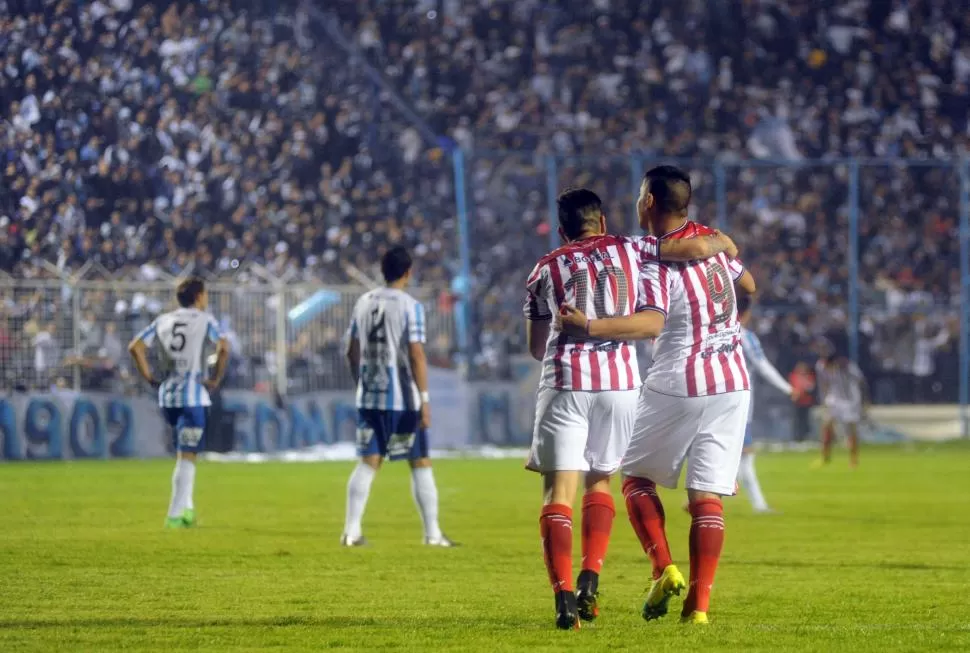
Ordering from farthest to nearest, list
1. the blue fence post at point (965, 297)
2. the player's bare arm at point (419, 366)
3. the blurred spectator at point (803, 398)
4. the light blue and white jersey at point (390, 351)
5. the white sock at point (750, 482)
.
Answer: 1. the blurred spectator at point (803, 398)
2. the blue fence post at point (965, 297)
3. the white sock at point (750, 482)
4. the light blue and white jersey at point (390, 351)
5. the player's bare arm at point (419, 366)

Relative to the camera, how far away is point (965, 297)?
28016 millimetres

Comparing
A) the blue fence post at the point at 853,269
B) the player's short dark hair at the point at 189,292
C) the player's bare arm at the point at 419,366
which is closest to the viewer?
the player's bare arm at the point at 419,366

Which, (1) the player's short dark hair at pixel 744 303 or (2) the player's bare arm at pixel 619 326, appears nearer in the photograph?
(2) the player's bare arm at pixel 619 326

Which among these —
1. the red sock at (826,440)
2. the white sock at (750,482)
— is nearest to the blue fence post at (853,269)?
the red sock at (826,440)

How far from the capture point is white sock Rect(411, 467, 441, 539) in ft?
40.8

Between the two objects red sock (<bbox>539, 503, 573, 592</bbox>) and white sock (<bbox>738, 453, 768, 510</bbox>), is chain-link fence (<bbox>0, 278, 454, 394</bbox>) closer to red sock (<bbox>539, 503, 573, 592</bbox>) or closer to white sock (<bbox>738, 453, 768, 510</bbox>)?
white sock (<bbox>738, 453, 768, 510</bbox>)

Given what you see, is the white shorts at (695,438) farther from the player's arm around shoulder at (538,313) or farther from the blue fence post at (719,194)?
the blue fence post at (719,194)

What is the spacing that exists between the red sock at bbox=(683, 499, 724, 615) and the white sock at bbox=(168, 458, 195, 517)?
274 inches

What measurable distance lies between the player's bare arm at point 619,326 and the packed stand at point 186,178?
17.6 m

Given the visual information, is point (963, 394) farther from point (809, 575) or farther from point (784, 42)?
point (809, 575)

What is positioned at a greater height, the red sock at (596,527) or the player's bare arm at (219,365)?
the player's bare arm at (219,365)

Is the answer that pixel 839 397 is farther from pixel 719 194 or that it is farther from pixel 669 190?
pixel 669 190

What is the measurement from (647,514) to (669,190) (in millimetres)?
1525

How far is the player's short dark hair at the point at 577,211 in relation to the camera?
766 cm
